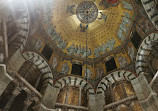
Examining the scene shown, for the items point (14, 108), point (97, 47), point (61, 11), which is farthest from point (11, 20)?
point (97, 47)

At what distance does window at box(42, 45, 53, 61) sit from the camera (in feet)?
35.7

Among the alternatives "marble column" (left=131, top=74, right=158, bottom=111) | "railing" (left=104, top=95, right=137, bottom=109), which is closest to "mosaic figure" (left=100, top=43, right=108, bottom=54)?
"marble column" (left=131, top=74, right=158, bottom=111)

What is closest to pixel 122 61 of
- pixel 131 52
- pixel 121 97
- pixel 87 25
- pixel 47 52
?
pixel 131 52

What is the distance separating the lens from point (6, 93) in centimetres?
763

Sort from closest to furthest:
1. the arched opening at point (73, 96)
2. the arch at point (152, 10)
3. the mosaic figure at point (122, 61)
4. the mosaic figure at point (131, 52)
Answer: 1. the arch at point (152, 10)
2. the arched opening at point (73, 96)
3. the mosaic figure at point (131, 52)
4. the mosaic figure at point (122, 61)

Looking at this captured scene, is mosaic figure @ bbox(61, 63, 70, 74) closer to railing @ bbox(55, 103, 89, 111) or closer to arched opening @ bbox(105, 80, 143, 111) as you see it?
railing @ bbox(55, 103, 89, 111)

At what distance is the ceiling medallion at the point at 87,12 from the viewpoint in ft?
40.7

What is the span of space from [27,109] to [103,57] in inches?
313

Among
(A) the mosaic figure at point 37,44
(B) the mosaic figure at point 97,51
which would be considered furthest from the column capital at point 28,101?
(B) the mosaic figure at point 97,51

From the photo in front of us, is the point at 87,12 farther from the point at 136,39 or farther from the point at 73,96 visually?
the point at 73,96

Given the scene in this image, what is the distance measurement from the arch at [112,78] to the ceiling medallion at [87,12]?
6.00 metres

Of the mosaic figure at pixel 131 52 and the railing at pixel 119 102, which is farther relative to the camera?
the mosaic figure at pixel 131 52

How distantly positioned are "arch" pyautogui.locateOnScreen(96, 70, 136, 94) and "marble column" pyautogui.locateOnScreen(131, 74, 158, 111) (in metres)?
0.99

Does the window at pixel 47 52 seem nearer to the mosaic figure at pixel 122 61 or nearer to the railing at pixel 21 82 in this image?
the railing at pixel 21 82
